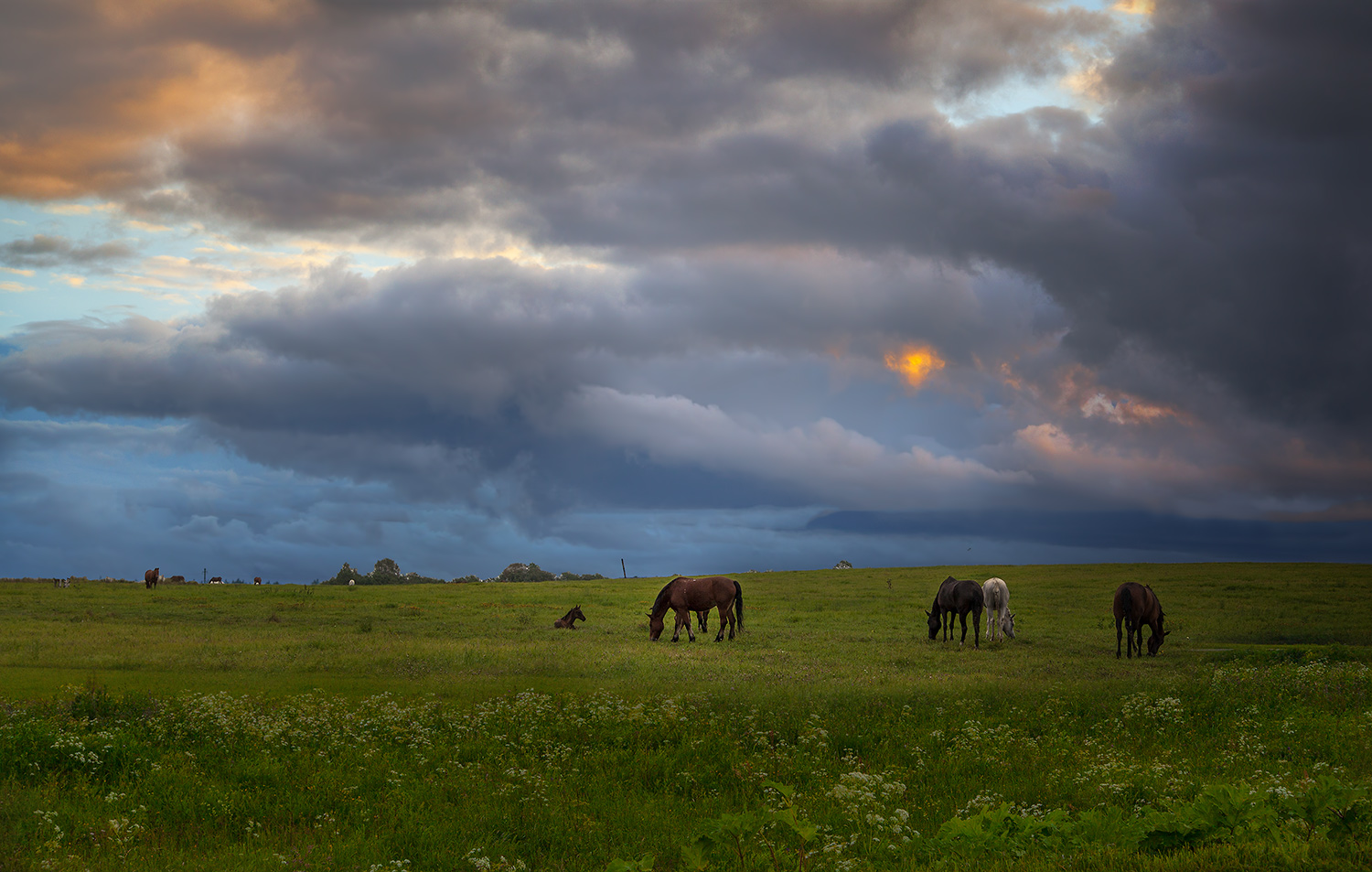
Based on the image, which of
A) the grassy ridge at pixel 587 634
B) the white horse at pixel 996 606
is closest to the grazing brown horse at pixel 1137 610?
the grassy ridge at pixel 587 634

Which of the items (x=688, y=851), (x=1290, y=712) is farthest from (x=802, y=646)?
(x=688, y=851)

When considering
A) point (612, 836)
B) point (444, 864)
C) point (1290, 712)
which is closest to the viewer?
point (444, 864)

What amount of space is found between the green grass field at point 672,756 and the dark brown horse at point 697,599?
453 centimetres

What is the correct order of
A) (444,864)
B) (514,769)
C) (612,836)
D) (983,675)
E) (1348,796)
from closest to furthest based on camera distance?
(1348,796) → (444,864) → (612,836) → (514,769) → (983,675)

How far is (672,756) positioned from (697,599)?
23.1 meters

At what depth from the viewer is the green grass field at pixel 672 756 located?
917 cm

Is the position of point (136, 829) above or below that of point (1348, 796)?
below

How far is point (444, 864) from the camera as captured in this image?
1022 cm

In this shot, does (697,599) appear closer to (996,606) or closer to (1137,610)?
(996,606)

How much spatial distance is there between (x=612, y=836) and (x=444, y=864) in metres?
2.17

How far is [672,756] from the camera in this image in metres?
14.7

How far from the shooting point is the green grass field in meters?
9.17

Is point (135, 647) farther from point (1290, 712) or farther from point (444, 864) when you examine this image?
point (1290, 712)

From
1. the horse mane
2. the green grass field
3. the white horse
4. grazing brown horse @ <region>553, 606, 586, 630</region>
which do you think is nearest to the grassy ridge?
the green grass field
